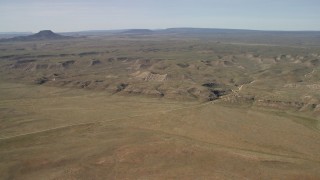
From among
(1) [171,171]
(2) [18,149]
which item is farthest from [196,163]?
(2) [18,149]

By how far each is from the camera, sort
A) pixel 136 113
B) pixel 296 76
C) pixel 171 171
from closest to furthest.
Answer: pixel 171 171 < pixel 136 113 < pixel 296 76

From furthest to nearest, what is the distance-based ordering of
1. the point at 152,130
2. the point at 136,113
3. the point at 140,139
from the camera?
the point at 136,113 < the point at 152,130 < the point at 140,139

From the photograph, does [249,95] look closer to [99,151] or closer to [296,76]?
[296,76]

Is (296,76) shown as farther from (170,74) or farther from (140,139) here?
(140,139)

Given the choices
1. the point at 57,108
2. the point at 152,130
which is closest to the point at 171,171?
the point at 152,130

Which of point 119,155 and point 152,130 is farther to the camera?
point 152,130

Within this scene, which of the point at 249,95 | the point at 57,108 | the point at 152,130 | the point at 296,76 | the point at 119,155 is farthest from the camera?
the point at 296,76

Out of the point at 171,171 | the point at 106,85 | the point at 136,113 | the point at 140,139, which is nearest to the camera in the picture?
the point at 171,171

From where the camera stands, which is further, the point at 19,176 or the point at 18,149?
the point at 18,149
